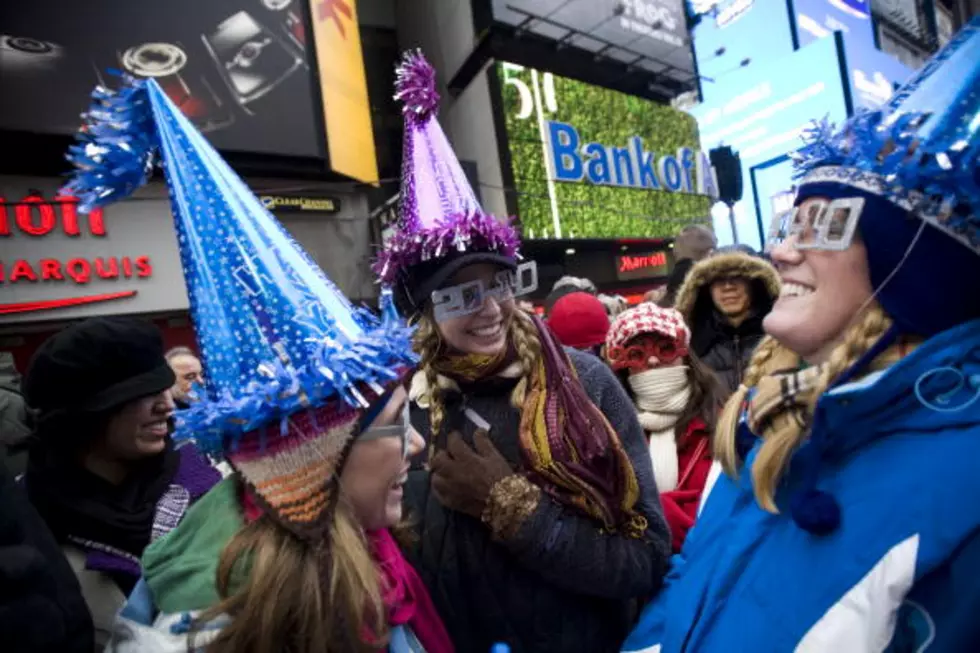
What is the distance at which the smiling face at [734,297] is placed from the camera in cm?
292

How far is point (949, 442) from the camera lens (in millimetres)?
881

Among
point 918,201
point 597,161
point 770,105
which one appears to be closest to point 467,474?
point 918,201

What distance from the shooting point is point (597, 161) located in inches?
514

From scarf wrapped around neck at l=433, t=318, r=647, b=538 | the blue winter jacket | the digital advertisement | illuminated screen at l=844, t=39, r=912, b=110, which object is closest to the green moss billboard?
illuminated screen at l=844, t=39, r=912, b=110

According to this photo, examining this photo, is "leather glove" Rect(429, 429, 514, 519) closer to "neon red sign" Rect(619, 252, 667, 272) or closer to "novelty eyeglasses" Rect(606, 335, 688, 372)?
"novelty eyeglasses" Rect(606, 335, 688, 372)

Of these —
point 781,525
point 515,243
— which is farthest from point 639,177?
point 781,525

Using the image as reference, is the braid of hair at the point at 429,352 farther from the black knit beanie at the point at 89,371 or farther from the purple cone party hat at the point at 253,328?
the black knit beanie at the point at 89,371

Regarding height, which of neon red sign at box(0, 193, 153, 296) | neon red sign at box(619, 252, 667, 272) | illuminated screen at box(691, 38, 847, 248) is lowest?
neon red sign at box(619, 252, 667, 272)

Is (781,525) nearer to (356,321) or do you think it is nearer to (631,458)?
(631,458)

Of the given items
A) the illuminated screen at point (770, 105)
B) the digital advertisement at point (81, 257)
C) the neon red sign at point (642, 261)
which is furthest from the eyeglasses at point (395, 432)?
the illuminated screen at point (770, 105)

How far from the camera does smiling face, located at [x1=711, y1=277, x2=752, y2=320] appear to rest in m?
2.92

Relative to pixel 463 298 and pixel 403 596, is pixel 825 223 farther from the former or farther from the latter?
pixel 403 596

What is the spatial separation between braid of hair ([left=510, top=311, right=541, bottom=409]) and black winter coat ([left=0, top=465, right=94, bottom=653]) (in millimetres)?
1120

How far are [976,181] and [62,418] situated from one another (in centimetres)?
213
